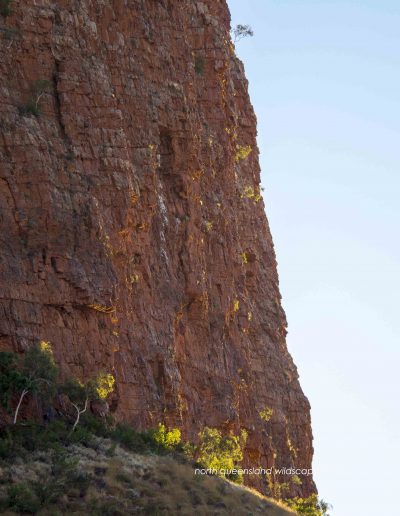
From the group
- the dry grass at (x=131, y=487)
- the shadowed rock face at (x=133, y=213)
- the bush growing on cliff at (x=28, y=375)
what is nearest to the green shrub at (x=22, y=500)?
the dry grass at (x=131, y=487)

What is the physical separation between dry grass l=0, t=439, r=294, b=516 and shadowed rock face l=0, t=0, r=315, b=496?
16.1 ft

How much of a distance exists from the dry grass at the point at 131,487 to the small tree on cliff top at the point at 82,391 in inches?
69.1

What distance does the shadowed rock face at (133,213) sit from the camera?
59.2 m

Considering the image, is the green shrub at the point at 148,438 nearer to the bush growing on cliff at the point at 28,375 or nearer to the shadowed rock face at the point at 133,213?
the shadowed rock face at the point at 133,213

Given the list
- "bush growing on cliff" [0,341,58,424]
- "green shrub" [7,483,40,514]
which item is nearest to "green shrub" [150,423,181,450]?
"bush growing on cliff" [0,341,58,424]

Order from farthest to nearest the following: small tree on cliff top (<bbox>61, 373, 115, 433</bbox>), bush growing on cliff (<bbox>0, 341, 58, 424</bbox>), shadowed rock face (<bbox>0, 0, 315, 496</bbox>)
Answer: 1. shadowed rock face (<bbox>0, 0, 315, 496</bbox>)
2. small tree on cliff top (<bbox>61, 373, 115, 433</bbox>)
3. bush growing on cliff (<bbox>0, 341, 58, 424</bbox>)

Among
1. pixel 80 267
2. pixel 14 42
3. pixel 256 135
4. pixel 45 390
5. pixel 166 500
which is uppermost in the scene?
pixel 256 135

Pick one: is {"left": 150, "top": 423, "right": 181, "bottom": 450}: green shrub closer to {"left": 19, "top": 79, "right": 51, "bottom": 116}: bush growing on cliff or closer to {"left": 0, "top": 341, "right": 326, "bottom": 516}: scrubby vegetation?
{"left": 0, "top": 341, "right": 326, "bottom": 516}: scrubby vegetation

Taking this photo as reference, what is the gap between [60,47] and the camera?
63.7 meters

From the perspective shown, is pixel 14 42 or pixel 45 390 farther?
pixel 14 42

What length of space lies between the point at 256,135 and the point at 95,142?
2901 centimetres

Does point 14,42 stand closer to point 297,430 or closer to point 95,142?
point 95,142

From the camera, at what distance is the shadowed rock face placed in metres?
59.2

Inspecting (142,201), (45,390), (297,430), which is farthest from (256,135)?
(45,390)
